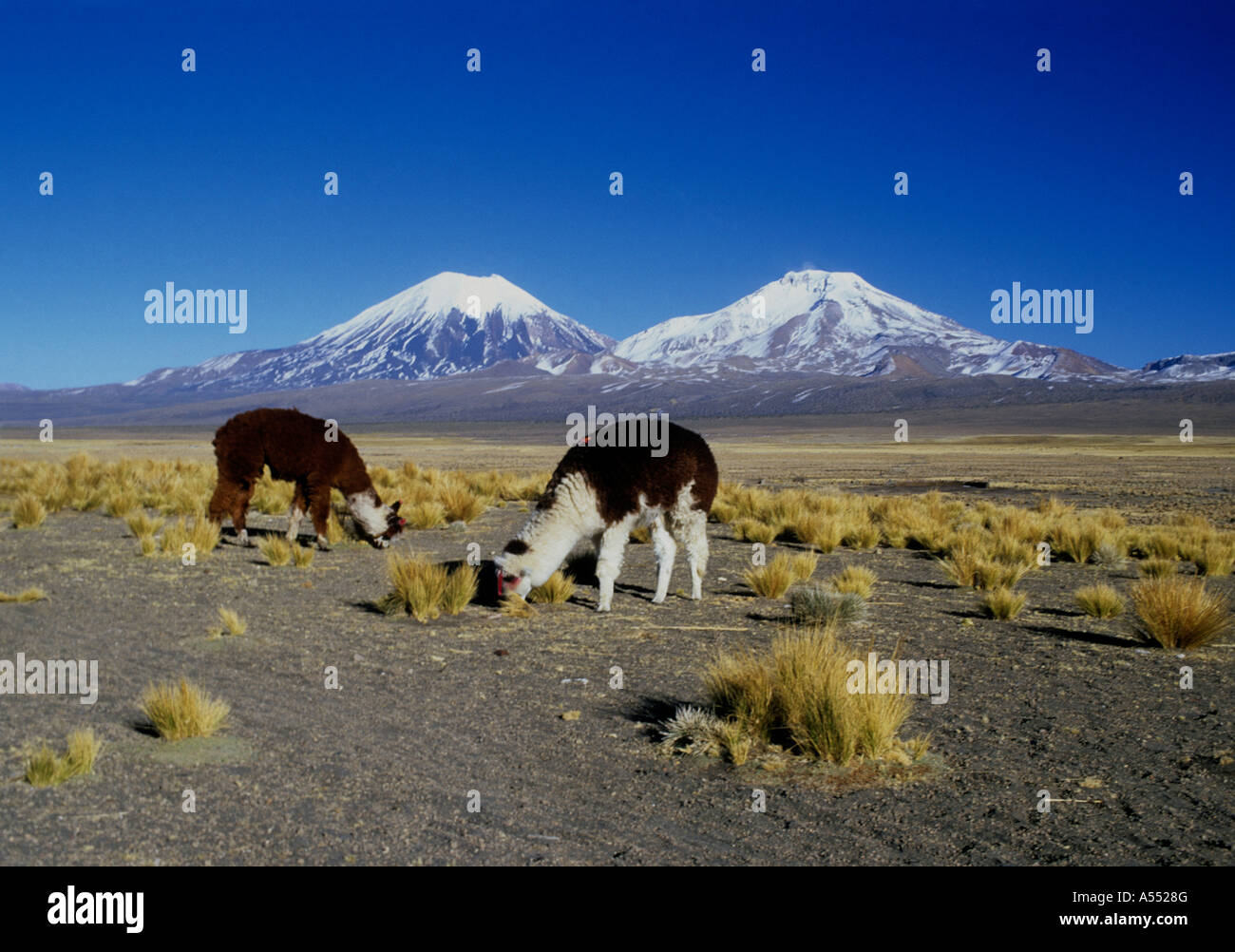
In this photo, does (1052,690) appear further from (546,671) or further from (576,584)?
(576,584)

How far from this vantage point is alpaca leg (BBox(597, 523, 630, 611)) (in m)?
9.43

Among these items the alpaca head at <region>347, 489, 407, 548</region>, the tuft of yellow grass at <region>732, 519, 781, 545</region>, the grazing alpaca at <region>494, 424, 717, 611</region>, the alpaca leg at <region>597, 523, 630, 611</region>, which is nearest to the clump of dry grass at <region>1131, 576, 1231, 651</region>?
the grazing alpaca at <region>494, 424, 717, 611</region>

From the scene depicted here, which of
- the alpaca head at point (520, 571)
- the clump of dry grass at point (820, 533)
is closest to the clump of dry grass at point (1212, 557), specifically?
the clump of dry grass at point (820, 533)

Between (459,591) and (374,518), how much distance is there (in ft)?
14.9

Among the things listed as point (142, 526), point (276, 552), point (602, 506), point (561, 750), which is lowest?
point (561, 750)

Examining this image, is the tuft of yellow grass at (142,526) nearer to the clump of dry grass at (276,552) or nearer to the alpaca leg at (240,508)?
the alpaca leg at (240,508)

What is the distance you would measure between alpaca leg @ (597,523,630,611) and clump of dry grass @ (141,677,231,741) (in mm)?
4500

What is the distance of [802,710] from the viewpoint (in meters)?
5.63

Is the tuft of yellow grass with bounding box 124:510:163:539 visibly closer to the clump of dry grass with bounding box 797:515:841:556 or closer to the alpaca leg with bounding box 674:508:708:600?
the alpaca leg with bounding box 674:508:708:600

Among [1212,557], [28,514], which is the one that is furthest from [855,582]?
[28,514]

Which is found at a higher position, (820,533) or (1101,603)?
(820,533)

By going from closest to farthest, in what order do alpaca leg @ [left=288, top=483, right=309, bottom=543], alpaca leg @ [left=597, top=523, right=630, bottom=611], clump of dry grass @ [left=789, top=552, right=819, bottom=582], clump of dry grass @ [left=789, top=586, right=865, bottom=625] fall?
1. clump of dry grass @ [left=789, top=586, right=865, bottom=625]
2. alpaca leg @ [left=597, top=523, right=630, bottom=611]
3. clump of dry grass @ [left=789, top=552, right=819, bottom=582]
4. alpaca leg @ [left=288, top=483, right=309, bottom=543]

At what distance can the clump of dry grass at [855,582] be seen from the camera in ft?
35.1

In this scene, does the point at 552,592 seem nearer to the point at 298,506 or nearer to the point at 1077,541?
the point at 298,506
